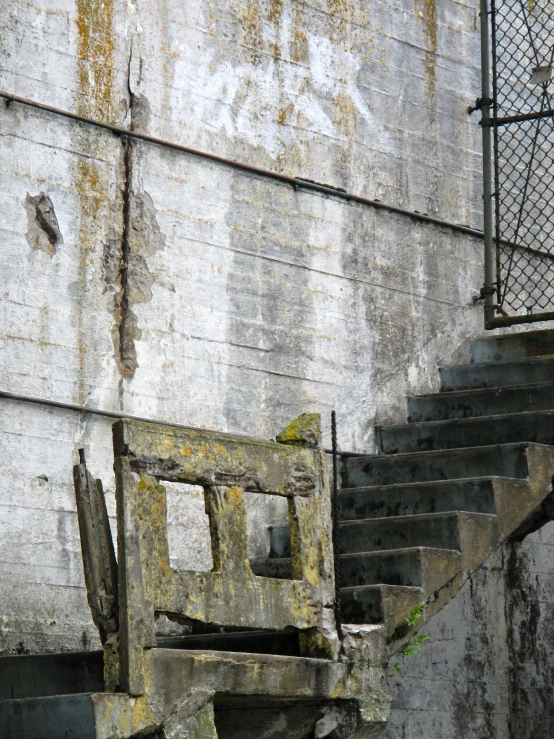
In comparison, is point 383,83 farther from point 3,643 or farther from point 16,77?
point 3,643

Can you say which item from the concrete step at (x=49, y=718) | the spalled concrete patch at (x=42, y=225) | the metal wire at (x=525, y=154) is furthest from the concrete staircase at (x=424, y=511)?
the spalled concrete patch at (x=42, y=225)

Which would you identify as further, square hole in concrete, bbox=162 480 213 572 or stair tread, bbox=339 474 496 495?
square hole in concrete, bbox=162 480 213 572

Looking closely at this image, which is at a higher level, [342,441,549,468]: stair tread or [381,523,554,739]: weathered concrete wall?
[342,441,549,468]: stair tread

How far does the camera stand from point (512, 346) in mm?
9875

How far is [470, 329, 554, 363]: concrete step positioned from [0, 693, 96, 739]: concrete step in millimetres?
4638

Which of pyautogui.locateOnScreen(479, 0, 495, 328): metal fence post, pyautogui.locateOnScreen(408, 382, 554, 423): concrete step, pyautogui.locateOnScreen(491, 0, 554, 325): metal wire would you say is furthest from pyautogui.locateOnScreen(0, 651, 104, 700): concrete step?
pyautogui.locateOnScreen(491, 0, 554, 325): metal wire

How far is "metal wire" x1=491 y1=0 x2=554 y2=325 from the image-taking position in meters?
10.6

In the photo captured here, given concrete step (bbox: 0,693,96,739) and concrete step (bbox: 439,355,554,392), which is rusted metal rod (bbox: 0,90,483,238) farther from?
concrete step (bbox: 0,693,96,739)

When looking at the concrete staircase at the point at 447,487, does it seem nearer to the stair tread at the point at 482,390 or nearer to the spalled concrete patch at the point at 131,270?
the stair tread at the point at 482,390

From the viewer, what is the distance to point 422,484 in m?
8.23

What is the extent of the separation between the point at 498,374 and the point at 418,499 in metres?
1.55

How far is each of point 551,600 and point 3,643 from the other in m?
4.76

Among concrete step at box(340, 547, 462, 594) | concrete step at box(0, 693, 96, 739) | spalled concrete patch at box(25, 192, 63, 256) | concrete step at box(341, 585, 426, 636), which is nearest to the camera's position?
concrete step at box(0, 693, 96, 739)

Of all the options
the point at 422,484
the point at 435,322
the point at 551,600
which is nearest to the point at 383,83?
the point at 435,322
